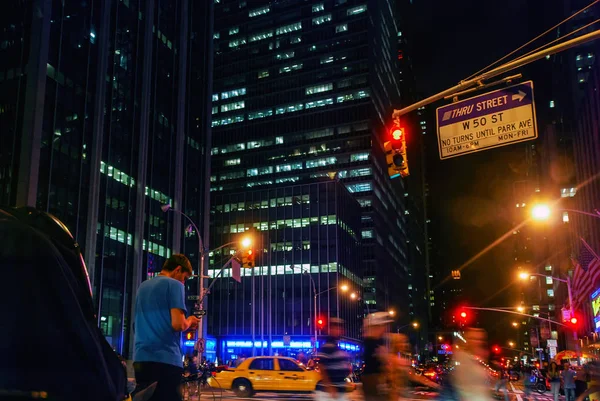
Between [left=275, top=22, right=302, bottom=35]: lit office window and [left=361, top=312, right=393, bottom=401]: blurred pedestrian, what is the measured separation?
123 m

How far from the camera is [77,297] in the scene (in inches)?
97.0

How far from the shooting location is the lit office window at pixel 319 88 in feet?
388

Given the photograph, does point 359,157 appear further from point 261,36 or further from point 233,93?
point 261,36

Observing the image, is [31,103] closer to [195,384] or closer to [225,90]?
[195,384]

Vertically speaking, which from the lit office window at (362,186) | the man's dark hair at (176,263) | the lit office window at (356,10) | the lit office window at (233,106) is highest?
the lit office window at (356,10)

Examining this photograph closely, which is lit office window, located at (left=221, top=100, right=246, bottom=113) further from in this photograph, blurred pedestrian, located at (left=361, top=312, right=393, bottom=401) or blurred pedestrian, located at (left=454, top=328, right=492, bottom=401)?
blurred pedestrian, located at (left=361, top=312, right=393, bottom=401)

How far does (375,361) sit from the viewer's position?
28.5 feet

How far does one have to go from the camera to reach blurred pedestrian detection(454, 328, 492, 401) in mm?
10055

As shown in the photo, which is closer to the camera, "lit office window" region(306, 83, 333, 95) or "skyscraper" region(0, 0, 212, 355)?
"skyscraper" region(0, 0, 212, 355)

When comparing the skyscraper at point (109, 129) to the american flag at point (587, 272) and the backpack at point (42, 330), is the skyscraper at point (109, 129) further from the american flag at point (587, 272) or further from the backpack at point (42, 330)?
the backpack at point (42, 330)

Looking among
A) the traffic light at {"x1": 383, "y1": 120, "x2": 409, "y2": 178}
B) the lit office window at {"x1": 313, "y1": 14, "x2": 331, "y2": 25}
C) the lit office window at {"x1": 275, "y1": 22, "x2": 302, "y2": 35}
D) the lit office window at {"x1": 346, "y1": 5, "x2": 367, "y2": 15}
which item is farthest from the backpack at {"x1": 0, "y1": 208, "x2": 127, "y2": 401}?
the lit office window at {"x1": 275, "y1": 22, "x2": 302, "y2": 35}

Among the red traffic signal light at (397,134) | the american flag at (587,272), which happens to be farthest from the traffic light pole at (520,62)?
the american flag at (587,272)

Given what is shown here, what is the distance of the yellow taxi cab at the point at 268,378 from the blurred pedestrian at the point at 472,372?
1234 cm

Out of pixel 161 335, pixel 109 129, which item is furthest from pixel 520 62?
pixel 109 129
